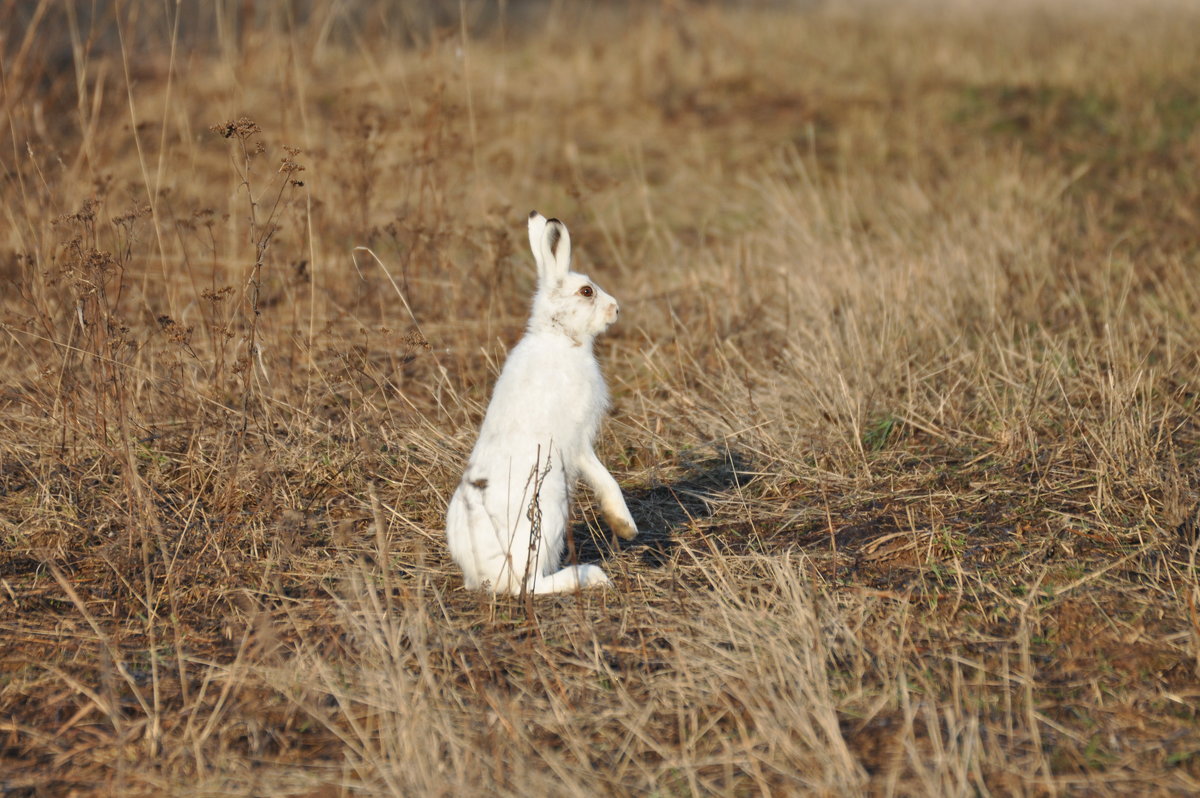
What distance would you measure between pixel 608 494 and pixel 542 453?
332 mm

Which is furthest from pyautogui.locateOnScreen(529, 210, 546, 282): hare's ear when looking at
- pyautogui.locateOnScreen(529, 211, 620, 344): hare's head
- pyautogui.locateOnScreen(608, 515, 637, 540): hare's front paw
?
pyautogui.locateOnScreen(608, 515, 637, 540): hare's front paw

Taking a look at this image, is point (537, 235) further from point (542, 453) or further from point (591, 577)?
point (591, 577)

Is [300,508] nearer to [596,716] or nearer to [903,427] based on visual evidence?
[596,716]

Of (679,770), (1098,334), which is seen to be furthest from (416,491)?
(1098,334)

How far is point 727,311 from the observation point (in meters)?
6.39

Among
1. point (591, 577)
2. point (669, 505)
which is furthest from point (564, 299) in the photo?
point (669, 505)

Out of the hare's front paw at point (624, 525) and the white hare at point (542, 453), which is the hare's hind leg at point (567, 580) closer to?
the white hare at point (542, 453)

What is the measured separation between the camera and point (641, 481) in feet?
16.2

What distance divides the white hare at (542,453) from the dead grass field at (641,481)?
0.15 metres

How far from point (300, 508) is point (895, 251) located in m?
4.06

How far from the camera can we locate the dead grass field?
308cm

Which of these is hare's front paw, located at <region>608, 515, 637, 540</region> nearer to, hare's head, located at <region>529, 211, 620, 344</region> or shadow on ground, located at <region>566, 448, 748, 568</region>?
shadow on ground, located at <region>566, 448, 748, 568</region>

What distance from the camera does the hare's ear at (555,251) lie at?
4.06 m

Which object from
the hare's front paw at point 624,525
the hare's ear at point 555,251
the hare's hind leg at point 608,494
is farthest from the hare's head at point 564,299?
the hare's front paw at point 624,525
